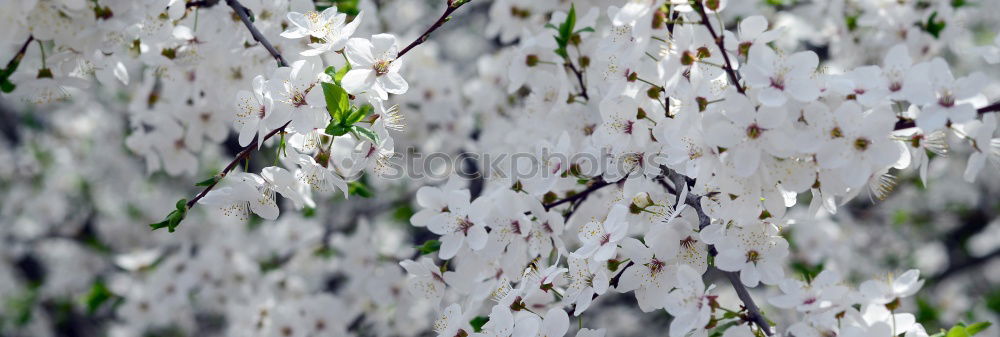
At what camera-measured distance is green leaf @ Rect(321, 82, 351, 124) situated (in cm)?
183

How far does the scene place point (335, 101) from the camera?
72.4 inches

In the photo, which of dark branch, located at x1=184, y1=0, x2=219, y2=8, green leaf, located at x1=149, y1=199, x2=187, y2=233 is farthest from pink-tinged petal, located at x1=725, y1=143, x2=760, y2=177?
dark branch, located at x1=184, y1=0, x2=219, y2=8

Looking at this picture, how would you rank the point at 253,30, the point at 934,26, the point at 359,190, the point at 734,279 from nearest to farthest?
the point at 734,279 < the point at 253,30 < the point at 359,190 < the point at 934,26

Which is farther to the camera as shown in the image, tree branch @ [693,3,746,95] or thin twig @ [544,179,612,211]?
thin twig @ [544,179,612,211]

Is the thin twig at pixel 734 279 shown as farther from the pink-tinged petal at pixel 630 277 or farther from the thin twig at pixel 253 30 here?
the thin twig at pixel 253 30

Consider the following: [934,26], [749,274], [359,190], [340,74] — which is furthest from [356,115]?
[934,26]

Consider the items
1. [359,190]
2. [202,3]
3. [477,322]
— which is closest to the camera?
[477,322]

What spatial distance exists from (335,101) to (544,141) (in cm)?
73

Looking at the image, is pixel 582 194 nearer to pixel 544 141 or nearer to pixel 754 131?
pixel 544 141

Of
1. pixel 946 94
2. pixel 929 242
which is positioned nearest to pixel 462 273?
pixel 946 94

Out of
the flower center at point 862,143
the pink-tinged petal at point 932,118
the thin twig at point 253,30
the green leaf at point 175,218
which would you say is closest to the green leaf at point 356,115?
the thin twig at point 253,30

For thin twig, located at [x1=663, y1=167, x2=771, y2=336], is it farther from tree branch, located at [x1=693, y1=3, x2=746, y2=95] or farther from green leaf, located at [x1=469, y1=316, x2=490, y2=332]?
green leaf, located at [x1=469, y1=316, x2=490, y2=332]

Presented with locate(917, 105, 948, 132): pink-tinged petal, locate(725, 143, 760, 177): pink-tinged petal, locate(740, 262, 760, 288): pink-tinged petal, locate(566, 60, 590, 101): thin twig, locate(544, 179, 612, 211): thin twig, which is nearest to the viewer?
locate(917, 105, 948, 132): pink-tinged petal

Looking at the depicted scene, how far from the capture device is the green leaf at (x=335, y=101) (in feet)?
6.01
